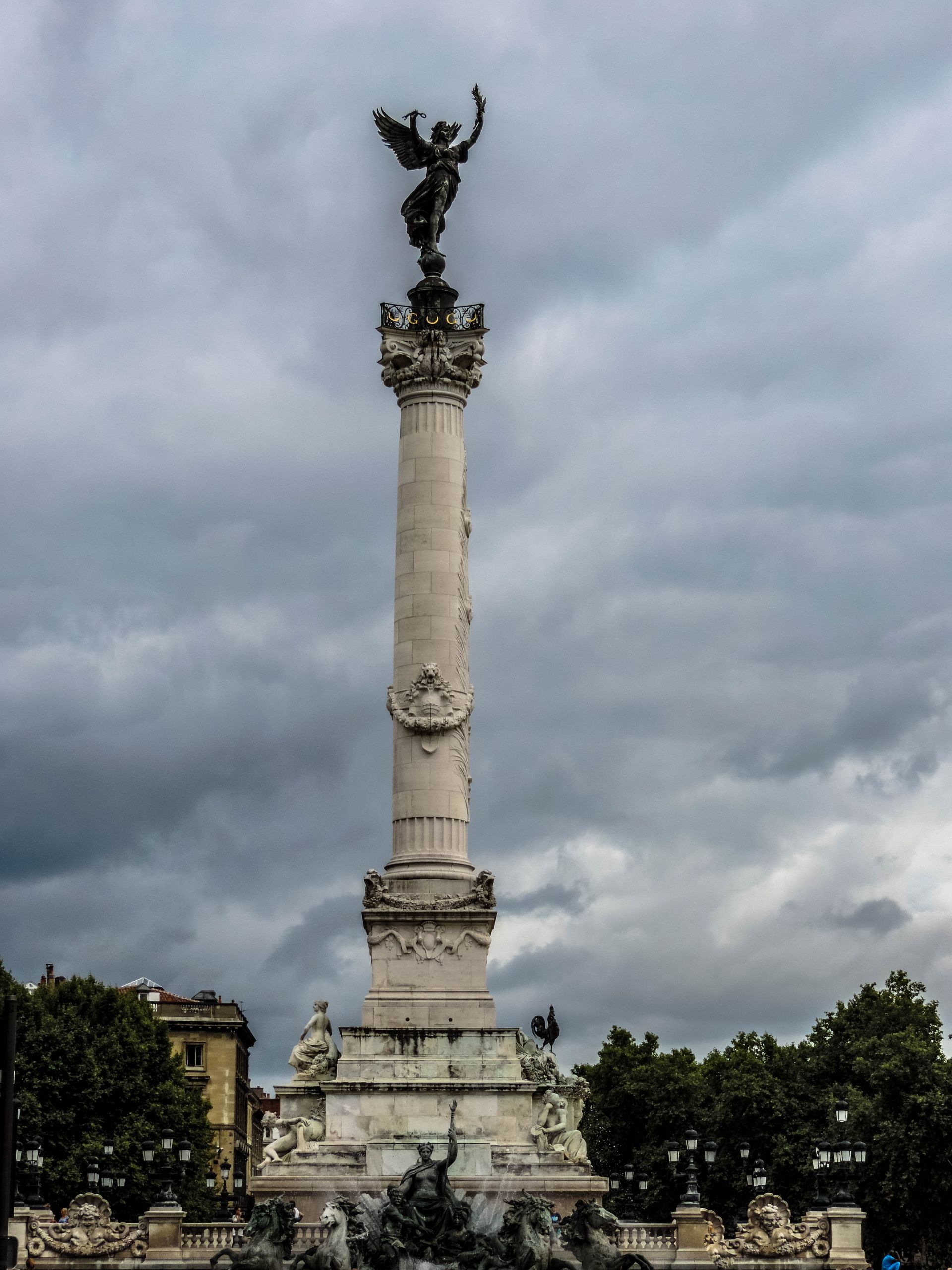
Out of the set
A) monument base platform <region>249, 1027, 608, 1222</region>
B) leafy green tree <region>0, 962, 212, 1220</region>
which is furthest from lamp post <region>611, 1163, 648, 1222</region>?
monument base platform <region>249, 1027, 608, 1222</region>

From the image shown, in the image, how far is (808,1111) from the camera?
221 ft

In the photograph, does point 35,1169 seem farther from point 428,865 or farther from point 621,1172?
point 621,1172

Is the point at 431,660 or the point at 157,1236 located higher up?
the point at 431,660

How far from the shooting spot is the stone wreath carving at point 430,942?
46.3m

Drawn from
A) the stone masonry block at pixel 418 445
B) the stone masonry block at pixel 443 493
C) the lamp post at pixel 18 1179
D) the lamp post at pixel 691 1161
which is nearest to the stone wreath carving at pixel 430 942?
the lamp post at pixel 691 1161

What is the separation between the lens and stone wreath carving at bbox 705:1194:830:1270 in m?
42.6

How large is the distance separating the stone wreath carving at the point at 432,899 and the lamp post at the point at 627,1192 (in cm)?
906

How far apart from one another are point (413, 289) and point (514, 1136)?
2467 centimetres

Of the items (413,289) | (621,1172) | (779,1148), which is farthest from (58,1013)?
(413,289)

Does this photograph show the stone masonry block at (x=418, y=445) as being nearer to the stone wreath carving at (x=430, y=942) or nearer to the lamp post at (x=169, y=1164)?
the stone wreath carving at (x=430, y=942)

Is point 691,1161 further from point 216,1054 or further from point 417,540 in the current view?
point 216,1054

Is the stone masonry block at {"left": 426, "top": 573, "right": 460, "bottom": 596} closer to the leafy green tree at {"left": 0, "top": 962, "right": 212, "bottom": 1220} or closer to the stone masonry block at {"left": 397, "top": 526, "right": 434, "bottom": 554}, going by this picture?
the stone masonry block at {"left": 397, "top": 526, "right": 434, "bottom": 554}

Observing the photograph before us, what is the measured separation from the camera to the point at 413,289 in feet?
174

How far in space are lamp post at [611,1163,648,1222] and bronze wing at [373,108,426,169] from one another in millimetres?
31031
